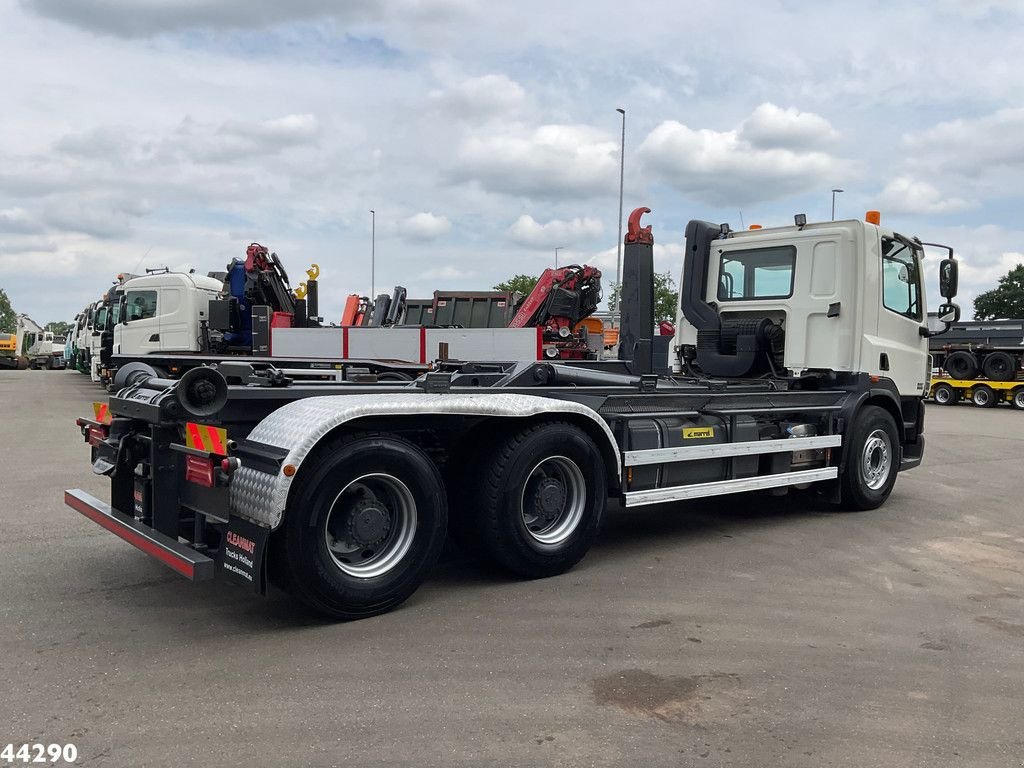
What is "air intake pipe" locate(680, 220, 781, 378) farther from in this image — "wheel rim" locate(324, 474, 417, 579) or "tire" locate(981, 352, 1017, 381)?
"tire" locate(981, 352, 1017, 381)

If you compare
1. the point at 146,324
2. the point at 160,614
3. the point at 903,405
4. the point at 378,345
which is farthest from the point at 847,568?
the point at 146,324

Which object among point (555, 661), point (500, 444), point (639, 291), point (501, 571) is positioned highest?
point (639, 291)

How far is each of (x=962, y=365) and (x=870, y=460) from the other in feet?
67.3

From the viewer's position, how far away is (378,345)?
56.6ft

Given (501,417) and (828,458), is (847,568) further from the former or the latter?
(501,417)

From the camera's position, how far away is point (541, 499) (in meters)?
5.53

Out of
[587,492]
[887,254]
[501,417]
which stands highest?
[887,254]

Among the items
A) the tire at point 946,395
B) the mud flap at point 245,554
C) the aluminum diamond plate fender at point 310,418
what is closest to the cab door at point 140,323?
the aluminum diamond plate fender at point 310,418

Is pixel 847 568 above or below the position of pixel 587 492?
below

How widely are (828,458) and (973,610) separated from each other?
117 inches

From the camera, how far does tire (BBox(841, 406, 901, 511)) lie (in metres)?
8.05

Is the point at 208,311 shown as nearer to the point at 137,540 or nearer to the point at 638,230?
the point at 638,230

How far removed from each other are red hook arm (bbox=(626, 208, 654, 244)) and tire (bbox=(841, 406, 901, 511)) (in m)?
2.73

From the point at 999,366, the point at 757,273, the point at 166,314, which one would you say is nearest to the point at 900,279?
the point at 757,273
